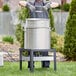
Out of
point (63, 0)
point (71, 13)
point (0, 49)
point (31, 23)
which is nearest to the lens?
point (31, 23)

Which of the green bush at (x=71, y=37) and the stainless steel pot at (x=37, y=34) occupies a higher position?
the stainless steel pot at (x=37, y=34)

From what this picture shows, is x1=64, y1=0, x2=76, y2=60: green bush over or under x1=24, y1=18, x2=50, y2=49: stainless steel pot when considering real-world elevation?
under

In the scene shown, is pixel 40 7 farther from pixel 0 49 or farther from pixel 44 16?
pixel 0 49

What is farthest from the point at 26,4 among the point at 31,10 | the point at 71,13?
the point at 71,13

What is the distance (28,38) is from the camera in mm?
10344

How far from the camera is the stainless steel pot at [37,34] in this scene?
1027 cm

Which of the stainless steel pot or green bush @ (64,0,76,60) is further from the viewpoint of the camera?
green bush @ (64,0,76,60)

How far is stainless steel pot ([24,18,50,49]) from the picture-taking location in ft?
33.7

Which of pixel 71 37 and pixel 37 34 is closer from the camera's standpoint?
pixel 37 34

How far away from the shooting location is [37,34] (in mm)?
10305

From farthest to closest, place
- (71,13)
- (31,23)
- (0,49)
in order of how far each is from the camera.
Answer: (0,49) < (71,13) < (31,23)

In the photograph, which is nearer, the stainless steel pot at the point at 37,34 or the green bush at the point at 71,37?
the stainless steel pot at the point at 37,34

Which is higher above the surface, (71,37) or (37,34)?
(37,34)

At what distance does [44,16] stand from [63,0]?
3331 cm
